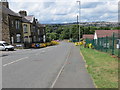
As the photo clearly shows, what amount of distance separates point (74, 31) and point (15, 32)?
8147 centimetres

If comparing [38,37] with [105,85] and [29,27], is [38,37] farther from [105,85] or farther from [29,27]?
[105,85]

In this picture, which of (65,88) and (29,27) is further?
(29,27)

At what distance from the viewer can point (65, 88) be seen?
7.96 meters

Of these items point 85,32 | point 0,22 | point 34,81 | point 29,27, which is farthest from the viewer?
point 85,32

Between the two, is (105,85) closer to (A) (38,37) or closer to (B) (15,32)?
(B) (15,32)

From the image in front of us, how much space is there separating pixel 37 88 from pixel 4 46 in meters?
32.0

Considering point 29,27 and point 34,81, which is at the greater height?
point 29,27

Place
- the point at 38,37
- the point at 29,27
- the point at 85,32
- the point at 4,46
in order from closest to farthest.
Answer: the point at 4,46 < the point at 29,27 < the point at 38,37 < the point at 85,32

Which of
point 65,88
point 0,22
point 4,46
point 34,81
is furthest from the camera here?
point 0,22

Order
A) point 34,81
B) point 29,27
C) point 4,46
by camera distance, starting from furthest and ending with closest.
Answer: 1. point 29,27
2. point 4,46
3. point 34,81

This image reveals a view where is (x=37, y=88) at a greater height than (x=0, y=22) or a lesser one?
lesser

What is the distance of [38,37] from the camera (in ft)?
239

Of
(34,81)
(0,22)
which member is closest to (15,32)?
(0,22)

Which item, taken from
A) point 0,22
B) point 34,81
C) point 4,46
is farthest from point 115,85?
point 0,22
